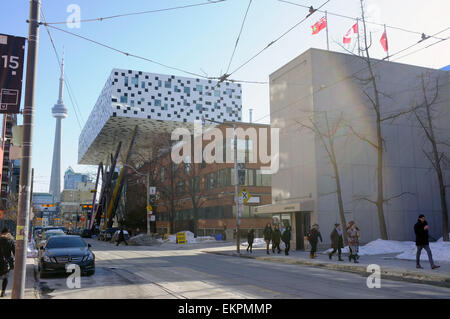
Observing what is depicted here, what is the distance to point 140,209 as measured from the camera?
64.1 metres

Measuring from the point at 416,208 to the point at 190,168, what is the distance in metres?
29.5

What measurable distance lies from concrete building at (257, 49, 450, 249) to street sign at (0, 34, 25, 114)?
1989cm

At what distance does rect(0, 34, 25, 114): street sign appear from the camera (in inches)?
389

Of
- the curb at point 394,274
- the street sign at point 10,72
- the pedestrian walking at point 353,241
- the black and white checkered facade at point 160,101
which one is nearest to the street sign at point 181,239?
the curb at point 394,274

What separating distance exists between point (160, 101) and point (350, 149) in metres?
42.2

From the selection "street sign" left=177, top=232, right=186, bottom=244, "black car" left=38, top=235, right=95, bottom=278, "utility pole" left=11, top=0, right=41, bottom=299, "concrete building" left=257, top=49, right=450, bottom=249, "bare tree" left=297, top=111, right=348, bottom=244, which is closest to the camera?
"utility pole" left=11, top=0, right=41, bottom=299

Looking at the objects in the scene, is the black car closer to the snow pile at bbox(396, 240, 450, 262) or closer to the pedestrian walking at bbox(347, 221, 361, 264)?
the pedestrian walking at bbox(347, 221, 361, 264)

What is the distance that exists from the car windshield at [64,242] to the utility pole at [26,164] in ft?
23.0

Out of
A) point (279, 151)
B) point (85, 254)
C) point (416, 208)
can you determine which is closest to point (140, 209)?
point (279, 151)

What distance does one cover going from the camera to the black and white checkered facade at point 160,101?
6266cm

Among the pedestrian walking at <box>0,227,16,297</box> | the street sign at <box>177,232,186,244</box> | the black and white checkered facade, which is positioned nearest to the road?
the pedestrian walking at <box>0,227,16,297</box>

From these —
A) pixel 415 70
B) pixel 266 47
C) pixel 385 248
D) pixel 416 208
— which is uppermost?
pixel 415 70
